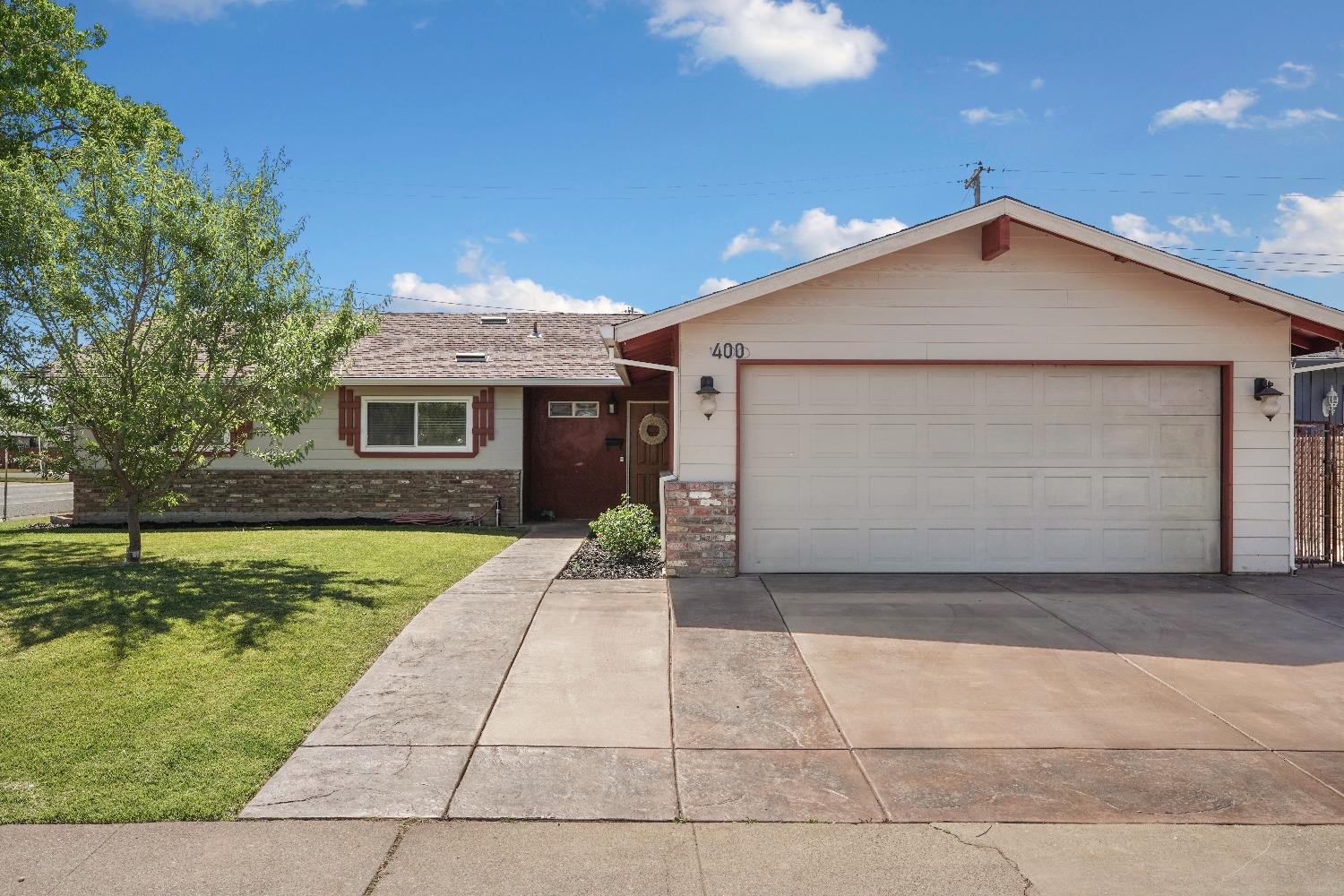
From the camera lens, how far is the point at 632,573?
9266 mm

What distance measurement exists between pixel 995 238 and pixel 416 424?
10406mm

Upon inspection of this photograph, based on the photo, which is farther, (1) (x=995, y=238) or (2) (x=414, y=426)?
(2) (x=414, y=426)

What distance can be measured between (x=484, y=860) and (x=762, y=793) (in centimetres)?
134

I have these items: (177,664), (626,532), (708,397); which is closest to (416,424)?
(626,532)

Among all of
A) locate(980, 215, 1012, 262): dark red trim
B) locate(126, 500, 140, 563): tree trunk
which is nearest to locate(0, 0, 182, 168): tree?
locate(126, 500, 140, 563): tree trunk

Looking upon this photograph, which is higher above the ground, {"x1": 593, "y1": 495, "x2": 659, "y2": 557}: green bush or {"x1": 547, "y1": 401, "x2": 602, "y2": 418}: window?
{"x1": 547, "y1": 401, "x2": 602, "y2": 418}: window

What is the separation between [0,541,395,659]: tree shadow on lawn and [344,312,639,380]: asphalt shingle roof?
18.3 feet

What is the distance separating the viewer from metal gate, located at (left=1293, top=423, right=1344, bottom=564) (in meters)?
10.1

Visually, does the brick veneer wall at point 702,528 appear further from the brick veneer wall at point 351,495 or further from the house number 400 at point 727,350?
the brick veneer wall at point 351,495

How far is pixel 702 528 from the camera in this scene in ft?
29.7

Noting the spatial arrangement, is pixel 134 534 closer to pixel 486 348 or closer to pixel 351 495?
pixel 351 495

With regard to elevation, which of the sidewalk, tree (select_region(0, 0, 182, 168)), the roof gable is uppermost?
tree (select_region(0, 0, 182, 168))

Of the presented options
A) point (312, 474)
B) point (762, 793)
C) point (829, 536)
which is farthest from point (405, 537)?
point (762, 793)

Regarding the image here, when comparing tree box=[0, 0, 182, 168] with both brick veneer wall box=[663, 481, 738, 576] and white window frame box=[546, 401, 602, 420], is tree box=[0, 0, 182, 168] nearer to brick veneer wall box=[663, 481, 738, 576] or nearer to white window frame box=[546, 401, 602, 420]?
white window frame box=[546, 401, 602, 420]
